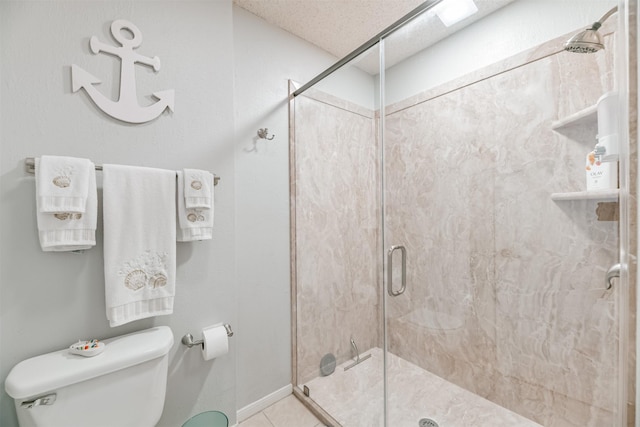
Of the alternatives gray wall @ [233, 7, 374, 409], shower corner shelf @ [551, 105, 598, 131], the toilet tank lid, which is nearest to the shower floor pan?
gray wall @ [233, 7, 374, 409]

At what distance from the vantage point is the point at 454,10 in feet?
4.16

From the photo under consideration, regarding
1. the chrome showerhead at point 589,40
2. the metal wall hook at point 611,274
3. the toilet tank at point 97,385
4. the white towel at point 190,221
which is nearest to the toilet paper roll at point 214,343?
the toilet tank at point 97,385

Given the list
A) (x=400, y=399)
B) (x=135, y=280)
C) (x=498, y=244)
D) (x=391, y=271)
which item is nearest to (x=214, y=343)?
(x=135, y=280)

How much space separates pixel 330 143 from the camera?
170cm

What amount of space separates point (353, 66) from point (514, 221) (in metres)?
1.20

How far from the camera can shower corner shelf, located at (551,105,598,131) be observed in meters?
1.03

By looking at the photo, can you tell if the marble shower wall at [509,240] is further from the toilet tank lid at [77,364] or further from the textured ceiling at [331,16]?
the toilet tank lid at [77,364]

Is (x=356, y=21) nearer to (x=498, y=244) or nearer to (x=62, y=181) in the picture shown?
(x=498, y=244)

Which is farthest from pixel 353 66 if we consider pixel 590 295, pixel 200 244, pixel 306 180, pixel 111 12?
pixel 590 295

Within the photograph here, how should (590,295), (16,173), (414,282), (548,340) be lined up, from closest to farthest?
1. (16,173)
2. (590,295)
3. (548,340)
4. (414,282)

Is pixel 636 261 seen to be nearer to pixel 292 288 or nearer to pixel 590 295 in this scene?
pixel 590 295

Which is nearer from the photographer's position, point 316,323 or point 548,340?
point 548,340

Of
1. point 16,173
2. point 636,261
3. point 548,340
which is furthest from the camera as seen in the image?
point 548,340

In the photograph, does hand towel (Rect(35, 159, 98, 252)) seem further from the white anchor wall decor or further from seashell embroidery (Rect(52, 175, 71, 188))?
the white anchor wall decor
